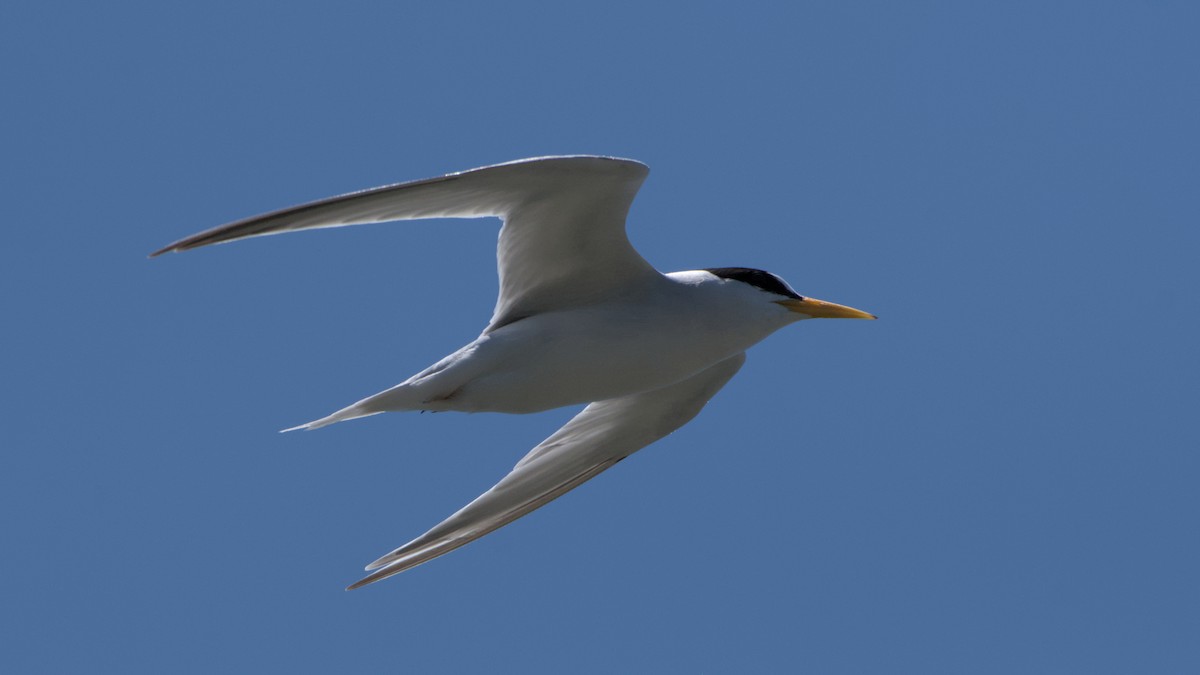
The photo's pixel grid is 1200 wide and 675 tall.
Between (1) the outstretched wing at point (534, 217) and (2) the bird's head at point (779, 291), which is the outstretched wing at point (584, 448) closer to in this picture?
(2) the bird's head at point (779, 291)

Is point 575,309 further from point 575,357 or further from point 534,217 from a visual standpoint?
point 534,217

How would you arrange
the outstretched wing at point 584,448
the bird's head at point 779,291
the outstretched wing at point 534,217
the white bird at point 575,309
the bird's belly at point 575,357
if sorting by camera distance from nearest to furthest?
the outstretched wing at point 534,217, the white bird at point 575,309, the bird's belly at point 575,357, the bird's head at point 779,291, the outstretched wing at point 584,448

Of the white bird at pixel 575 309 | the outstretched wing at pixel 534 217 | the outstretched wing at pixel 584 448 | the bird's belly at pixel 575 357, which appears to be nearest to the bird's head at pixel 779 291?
the white bird at pixel 575 309

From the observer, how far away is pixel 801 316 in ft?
28.9

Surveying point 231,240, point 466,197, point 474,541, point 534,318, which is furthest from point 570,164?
point 474,541

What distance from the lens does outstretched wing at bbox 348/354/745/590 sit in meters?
9.36

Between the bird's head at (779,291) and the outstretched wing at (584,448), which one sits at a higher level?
the bird's head at (779,291)

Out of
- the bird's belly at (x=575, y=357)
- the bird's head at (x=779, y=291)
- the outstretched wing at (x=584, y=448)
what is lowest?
the outstretched wing at (x=584, y=448)

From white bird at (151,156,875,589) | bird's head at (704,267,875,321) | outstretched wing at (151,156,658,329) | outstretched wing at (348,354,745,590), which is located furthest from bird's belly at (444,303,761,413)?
outstretched wing at (348,354,745,590)

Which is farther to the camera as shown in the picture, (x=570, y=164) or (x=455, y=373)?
(x=455, y=373)

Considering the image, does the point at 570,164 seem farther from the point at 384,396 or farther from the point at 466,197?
the point at 384,396

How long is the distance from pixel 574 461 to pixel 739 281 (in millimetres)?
1892

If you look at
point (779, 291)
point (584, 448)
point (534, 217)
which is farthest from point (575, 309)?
point (584, 448)

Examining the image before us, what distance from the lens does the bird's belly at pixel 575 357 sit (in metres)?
8.17
